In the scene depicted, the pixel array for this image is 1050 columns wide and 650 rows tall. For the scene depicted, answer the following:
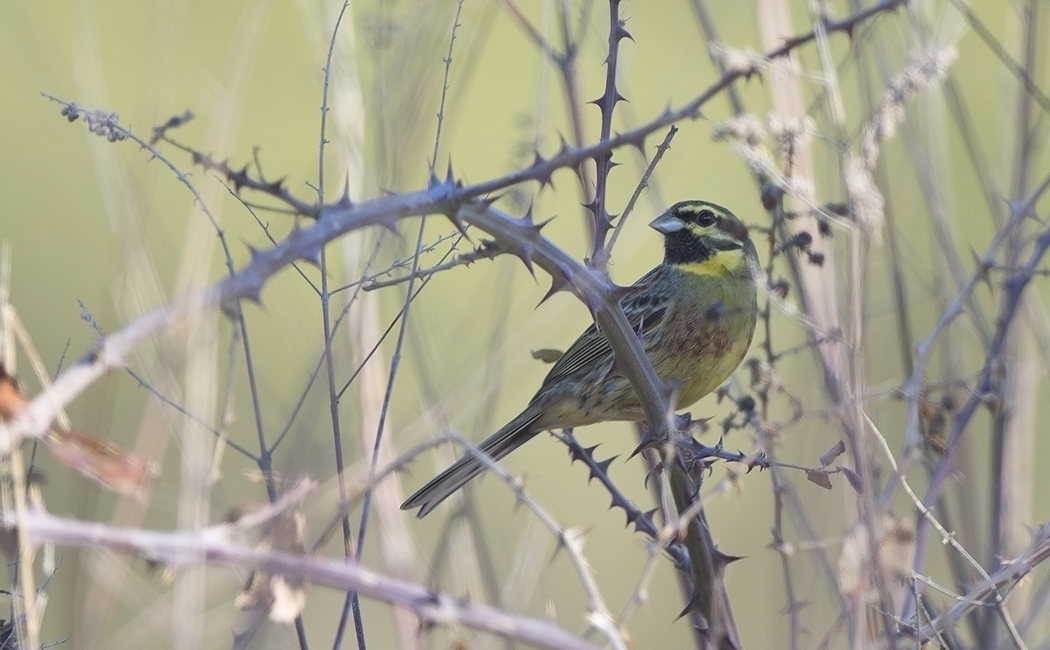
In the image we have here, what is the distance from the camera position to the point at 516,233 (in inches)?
57.8

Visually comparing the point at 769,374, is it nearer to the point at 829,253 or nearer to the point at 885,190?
the point at 829,253

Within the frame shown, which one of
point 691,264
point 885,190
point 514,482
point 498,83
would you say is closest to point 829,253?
point 885,190

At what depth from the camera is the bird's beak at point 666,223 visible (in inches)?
144

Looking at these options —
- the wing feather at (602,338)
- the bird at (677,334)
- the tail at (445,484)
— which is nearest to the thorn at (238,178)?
the tail at (445,484)

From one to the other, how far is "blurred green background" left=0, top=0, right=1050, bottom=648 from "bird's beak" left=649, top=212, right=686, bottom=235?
73mm

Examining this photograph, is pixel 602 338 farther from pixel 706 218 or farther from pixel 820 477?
pixel 820 477

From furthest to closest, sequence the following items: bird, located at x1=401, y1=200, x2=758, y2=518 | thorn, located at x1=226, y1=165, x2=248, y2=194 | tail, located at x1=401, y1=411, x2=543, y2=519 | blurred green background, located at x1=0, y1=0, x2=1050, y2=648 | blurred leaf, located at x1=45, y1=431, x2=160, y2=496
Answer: bird, located at x1=401, y1=200, x2=758, y2=518
tail, located at x1=401, y1=411, x2=543, y2=519
blurred green background, located at x1=0, y1=0, x2=1050, y2=648
thorn, located at x1=226, y1=165, x2=248, y2=194
blurred leaf, located at x1=45, y1=431, x2=160, y2=496

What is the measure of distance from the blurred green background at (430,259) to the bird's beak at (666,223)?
7 centimetres

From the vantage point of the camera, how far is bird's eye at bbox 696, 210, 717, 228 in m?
3.71

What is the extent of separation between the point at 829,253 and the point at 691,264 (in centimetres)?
98

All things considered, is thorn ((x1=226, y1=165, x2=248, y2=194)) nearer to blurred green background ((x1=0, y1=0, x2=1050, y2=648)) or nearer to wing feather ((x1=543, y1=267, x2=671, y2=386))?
blurred green background ((x1=0, y1=0, x2=1050, y2=648))

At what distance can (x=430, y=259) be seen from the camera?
10.9ft

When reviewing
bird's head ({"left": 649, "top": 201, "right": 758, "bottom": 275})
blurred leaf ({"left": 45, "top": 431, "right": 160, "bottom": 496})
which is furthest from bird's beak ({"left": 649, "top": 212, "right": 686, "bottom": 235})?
blurred leaf ({"left": 45, "top": 431, "right": 160, "bottom": 496})

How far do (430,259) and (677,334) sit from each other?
0.79 m
